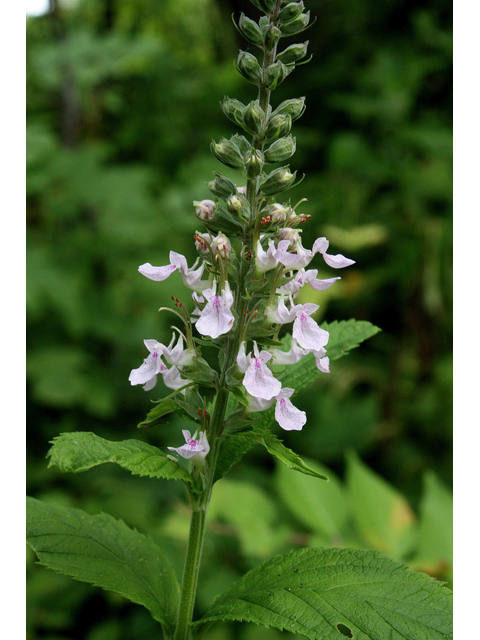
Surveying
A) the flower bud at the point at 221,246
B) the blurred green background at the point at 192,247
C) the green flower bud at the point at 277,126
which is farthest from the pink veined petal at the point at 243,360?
the blurred green background at the point at 192,247

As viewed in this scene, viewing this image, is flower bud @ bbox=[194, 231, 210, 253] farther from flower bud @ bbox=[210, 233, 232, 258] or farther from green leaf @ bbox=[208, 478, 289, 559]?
green leaf @ bbox=[208, 478, 289, 559]

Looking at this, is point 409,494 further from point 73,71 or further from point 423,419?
point 73,71

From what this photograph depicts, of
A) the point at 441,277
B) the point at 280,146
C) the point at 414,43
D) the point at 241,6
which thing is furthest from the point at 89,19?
the point at 280,146

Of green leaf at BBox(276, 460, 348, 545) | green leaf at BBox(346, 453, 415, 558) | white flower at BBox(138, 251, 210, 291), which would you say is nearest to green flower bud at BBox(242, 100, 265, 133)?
white flower at BBox(138, 251, 210, 291)

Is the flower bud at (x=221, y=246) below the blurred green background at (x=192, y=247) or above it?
above

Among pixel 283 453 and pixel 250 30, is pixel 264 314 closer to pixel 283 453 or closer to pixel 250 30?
pixel 283 453

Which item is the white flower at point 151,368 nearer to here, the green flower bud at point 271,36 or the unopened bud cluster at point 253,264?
the unopened bud cluster at point 253,264

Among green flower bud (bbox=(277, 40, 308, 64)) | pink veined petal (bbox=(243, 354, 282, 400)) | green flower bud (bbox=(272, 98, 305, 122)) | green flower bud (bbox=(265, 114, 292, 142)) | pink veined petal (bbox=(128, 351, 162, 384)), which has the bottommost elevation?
pink veined petal (bbox=(128, 351, 162, 384))

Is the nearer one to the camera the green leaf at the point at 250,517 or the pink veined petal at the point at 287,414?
the pink veined petal at the point at 287,414
